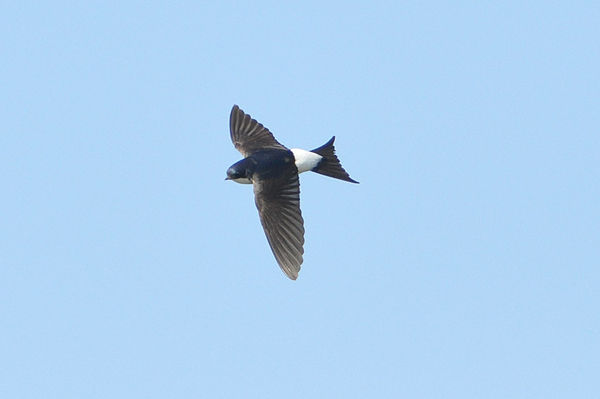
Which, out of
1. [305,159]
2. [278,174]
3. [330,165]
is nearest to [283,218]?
[278,174]

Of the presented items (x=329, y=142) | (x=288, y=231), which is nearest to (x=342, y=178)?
(x=329, y=142)

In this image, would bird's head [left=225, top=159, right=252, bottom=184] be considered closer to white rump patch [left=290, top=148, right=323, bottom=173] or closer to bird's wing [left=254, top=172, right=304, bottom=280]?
bird's wing [left=254, top=172, right=304, bottom=280]

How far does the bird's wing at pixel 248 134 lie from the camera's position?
10344 millimetres

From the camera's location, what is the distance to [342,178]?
10023 millimetres

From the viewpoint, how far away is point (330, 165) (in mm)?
10070

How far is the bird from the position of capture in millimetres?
9141

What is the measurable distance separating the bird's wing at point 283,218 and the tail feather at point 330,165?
0.47 meters

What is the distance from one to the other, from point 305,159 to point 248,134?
0.89 m

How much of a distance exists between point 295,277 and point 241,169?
4.15 ft

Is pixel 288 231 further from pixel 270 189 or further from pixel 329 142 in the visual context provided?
pixel 329 142

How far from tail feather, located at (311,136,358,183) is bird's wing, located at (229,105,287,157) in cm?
39

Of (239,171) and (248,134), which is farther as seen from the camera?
(248,134)

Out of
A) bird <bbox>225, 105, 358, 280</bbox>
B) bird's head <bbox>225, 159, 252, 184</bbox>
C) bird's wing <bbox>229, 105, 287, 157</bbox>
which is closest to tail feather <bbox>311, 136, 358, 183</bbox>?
bird <bbox>225, 105, 358, 280</bbox>

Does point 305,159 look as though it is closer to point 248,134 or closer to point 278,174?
point 278,174
